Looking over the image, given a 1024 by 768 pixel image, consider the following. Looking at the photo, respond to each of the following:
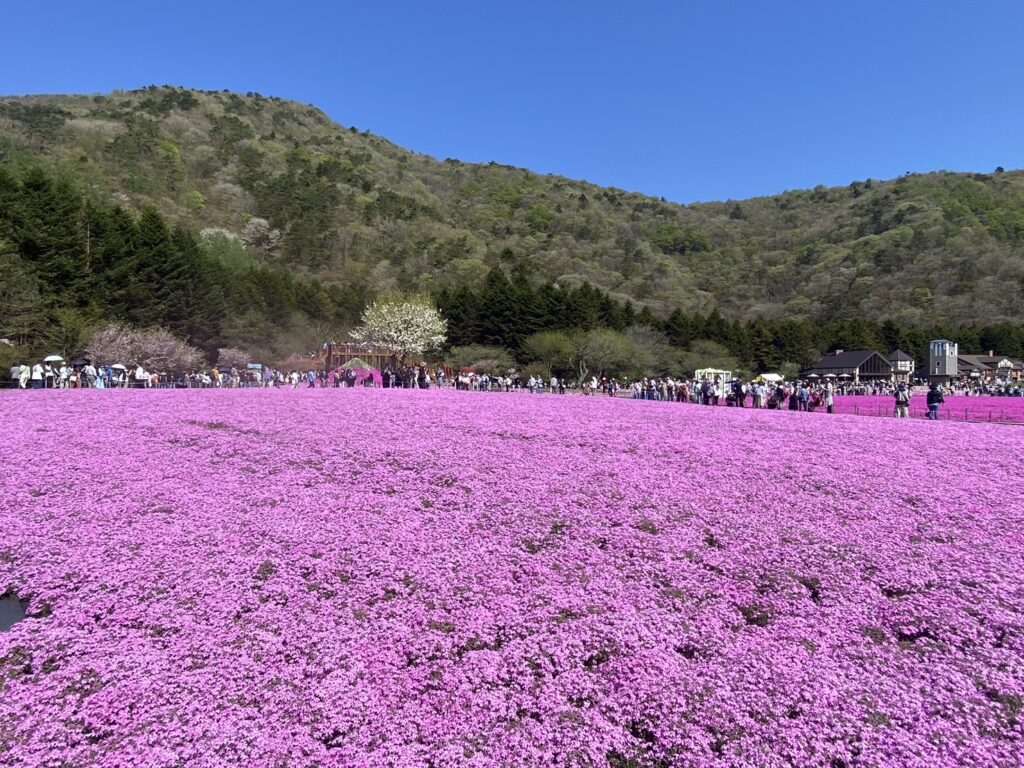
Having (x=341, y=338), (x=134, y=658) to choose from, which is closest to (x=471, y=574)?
(x=134, y=658)

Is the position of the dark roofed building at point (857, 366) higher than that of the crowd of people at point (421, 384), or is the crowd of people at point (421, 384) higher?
the dark roofed building at point (857, 366)

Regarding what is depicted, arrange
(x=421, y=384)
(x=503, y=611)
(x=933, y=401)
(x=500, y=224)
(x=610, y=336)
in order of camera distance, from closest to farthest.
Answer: (x=503, y=611)
(x=933, y=401)
(x=421, y=384)
(x=610, y=336)
(x=500, y=224)

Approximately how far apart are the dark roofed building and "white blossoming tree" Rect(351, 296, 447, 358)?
150ft

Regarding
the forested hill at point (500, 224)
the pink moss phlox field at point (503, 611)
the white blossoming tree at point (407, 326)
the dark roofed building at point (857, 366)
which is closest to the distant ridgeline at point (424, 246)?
the forested hill at point (500, 224)

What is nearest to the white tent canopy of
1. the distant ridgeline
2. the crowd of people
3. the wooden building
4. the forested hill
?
the crowd of people

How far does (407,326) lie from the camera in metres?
63.7

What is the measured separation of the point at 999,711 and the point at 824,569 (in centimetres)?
249

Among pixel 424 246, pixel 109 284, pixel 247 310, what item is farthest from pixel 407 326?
pixel 424 246

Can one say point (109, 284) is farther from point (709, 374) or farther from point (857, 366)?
point (857, 366)

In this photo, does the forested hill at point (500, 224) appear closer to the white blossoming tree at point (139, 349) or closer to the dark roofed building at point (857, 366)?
the dark roofed building at point (857, 366)

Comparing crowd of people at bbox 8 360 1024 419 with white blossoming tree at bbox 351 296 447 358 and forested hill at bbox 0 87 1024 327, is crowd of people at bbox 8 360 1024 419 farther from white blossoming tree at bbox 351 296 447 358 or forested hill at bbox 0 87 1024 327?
forested hill at bbox 0 87 1024 327

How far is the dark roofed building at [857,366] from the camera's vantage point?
7169 centimetres

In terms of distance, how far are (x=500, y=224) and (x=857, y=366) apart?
94.9 metres

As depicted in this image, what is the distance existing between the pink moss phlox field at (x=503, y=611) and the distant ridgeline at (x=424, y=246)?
3624cm
